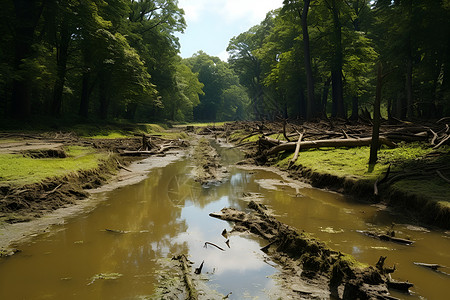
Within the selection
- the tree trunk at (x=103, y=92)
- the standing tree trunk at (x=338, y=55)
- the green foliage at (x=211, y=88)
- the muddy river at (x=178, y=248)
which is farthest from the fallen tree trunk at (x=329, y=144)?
the green foliage at (x=211, y=88)

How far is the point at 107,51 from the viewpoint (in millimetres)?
23625

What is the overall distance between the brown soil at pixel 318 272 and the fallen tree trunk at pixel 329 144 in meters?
8.76

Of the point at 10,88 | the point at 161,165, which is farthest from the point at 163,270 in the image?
the point at 10,88

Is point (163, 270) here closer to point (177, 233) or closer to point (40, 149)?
point (177, 233)

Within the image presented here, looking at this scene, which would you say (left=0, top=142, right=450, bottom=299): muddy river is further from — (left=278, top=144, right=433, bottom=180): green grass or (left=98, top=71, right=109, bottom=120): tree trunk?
(left=98, top=71, right=109, bottom=120): tree trunk

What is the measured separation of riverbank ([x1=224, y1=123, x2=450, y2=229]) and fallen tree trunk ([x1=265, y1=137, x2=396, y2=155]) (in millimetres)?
249


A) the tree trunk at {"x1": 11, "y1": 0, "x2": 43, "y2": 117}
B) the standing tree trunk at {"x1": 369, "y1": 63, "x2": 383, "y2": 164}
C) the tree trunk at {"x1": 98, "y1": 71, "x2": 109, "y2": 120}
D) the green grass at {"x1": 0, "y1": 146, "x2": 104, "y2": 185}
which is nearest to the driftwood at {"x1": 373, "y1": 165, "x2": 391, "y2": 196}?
the standing tree trunk at {"x1": 369, "y1": 63, "x2": 383, "y2": 164}

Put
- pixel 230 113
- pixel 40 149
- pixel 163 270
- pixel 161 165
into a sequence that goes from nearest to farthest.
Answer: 1. pixel 163 270
2. pixel 40 149
3. pixel 161 165
4. pixel 230 113

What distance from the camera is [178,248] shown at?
522 cm

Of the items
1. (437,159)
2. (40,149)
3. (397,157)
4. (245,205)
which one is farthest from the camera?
(40,149)

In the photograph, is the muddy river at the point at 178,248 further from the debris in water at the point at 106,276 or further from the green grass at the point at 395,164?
the green grass at the point at 395,164

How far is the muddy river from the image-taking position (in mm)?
3873

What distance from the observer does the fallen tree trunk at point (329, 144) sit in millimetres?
11975

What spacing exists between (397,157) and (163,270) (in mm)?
9388
